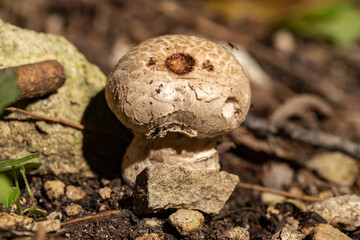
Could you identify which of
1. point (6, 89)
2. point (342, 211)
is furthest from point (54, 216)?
point (342, 211)

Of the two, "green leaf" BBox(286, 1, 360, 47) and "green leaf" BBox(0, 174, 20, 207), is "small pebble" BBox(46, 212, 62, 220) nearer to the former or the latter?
"green leaf" BBox(0, 174, 20, 207)

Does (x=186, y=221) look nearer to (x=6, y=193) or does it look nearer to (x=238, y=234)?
(x=238, y=234)

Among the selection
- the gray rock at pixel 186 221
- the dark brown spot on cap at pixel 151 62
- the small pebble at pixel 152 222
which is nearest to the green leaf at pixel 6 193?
the small pebble at pixel 152 222

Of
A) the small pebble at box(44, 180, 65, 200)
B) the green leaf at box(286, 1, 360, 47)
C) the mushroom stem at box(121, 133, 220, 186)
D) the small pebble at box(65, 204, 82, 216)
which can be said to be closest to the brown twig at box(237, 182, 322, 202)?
the mushroom stem at box(121, 133, 220, 186)

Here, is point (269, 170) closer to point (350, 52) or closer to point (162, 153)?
point (162, 153)

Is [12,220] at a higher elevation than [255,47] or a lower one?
lower
